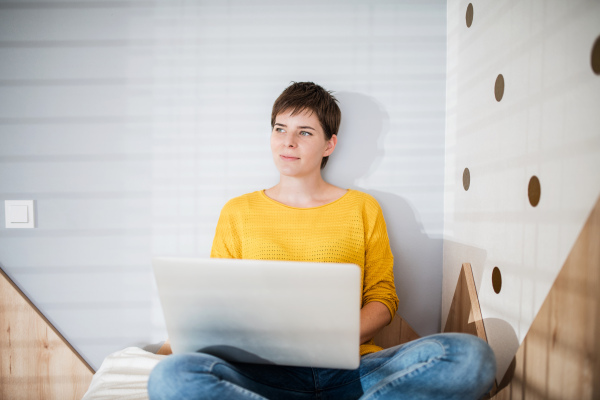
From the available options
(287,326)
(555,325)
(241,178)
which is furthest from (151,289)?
(555,325)

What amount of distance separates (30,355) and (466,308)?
1525 mm

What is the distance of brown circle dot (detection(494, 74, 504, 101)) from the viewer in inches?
37.2

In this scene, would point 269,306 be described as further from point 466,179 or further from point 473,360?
point 466,179

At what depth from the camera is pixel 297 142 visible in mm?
1164

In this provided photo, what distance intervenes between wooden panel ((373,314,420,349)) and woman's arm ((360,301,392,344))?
25 cm

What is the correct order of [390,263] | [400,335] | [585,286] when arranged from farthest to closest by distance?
[400,335]
[390,263]
[585,286]

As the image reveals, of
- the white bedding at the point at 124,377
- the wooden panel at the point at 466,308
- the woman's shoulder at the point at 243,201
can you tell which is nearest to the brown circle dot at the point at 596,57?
the wooden panel at the point at 466,308

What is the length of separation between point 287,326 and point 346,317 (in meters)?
0.12

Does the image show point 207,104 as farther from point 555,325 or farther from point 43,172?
point 555,325

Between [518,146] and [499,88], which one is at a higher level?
[499,88]

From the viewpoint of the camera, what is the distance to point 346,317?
0.68 metres

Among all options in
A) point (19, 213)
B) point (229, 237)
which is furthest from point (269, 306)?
point (19, 213)

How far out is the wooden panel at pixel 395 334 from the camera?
1311mm

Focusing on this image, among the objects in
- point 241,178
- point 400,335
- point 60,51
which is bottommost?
point 400,335
